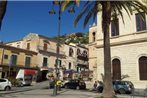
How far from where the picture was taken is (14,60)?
43.4m

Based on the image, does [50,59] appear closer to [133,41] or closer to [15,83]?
[15,83]

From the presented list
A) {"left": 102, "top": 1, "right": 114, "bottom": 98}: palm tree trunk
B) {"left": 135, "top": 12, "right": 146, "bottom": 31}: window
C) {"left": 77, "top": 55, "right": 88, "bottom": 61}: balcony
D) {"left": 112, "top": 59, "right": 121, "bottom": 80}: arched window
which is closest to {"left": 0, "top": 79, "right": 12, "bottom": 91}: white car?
{"left": 112, "top": 59, "right": 121, "bottom": 80}: arched window

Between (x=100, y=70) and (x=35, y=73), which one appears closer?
(x=100, y=70)

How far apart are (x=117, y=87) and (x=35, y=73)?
81.1 feet

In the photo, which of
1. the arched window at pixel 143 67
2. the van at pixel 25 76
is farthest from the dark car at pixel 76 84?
the van at pixel 25 76

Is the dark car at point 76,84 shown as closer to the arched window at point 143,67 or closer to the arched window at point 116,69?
the arched window at point 116,69

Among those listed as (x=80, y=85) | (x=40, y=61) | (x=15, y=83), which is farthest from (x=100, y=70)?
(x=40, y=61)

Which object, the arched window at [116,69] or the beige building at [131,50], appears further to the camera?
the arched window at [116,69]

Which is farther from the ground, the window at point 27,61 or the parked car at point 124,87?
the window at point 27,61

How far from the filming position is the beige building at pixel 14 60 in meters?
41.0

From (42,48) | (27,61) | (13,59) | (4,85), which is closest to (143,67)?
(4,85)

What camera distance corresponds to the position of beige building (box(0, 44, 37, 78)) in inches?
1613

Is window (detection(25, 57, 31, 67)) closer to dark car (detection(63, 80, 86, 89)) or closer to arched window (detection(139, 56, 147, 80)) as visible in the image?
dark car (detection(63, 80, 86, 89))

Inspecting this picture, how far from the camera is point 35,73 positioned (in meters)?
44.9
